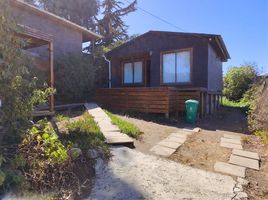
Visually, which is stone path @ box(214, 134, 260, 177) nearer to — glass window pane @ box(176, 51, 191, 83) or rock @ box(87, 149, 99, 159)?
rock @ box(87, 149, 99, 159)

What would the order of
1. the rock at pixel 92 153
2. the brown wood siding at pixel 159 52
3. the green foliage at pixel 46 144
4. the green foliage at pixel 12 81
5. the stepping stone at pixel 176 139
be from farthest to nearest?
the brown wood siding at pixel 159 52 < the stepping stone at pixel 176 139 < the rock at pixel 92 153 < the green foliage at pixel 46 144 < the green foliage at pixel 12 81

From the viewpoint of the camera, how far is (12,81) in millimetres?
3783

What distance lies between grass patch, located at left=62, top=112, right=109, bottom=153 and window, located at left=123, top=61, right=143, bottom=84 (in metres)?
8.82

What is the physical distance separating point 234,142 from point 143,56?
29.4 feet

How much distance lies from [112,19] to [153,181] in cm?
2719

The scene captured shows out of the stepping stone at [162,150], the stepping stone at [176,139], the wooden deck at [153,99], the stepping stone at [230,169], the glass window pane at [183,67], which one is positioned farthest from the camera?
the glass window pane at [183,67]

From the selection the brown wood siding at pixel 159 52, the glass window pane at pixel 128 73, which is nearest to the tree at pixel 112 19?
the brown wood siding at pixel 159 52

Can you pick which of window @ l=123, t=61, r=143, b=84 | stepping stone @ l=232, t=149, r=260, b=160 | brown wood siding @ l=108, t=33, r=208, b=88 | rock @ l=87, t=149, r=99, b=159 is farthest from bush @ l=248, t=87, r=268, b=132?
window @ l=123, t=61, r=143, b=84

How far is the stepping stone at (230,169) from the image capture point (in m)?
4.62

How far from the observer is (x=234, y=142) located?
7031 millimetres

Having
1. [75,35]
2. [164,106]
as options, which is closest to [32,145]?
[164,106]

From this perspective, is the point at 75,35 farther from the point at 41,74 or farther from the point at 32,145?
the point at 32,145

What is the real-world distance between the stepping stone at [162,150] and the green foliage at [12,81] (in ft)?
8.76

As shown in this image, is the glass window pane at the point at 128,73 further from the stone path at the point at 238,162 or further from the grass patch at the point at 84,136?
the stone path at the point at 238,162
